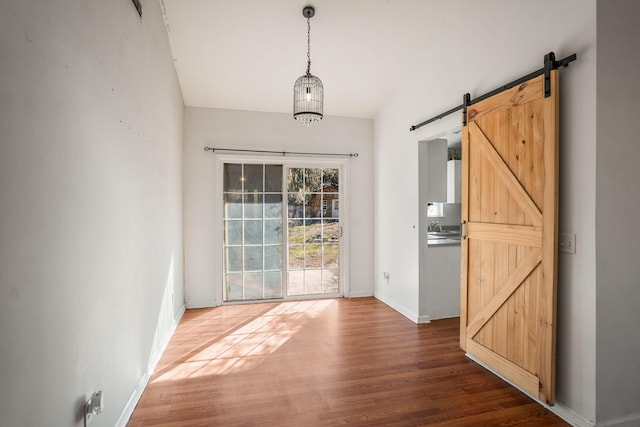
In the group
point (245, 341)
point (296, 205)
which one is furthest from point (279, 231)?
point (245, 341)

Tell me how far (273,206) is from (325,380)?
2629 mm

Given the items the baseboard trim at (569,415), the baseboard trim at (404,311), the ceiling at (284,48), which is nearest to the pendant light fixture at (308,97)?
the ceiling at (284,48)

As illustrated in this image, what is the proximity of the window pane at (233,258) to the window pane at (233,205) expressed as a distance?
0.45 metres

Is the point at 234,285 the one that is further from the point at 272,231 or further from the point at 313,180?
the point at 313,180

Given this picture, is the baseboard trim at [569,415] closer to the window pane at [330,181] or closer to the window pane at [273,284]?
the window pane at [273,284]

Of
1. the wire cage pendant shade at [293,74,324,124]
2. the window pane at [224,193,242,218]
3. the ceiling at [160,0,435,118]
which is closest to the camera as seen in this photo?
the wire cage pendant shade at [293,74,324,124]

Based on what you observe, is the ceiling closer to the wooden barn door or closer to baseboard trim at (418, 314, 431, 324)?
the wooden barn door

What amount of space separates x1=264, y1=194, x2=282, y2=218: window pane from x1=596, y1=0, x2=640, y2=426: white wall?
3519 millimetres

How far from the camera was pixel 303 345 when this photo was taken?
3178mm

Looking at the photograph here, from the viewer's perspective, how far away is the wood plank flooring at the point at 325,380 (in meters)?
2.09

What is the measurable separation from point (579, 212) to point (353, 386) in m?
1.90

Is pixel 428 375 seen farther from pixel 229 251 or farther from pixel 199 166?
pixel 199 166

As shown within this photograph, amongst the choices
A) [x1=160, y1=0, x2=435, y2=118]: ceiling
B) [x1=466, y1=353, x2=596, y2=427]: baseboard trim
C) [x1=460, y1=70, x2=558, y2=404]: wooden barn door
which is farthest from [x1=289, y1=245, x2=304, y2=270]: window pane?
[x1=466, y1=353, x2=596, y2=427]: baseboard trim

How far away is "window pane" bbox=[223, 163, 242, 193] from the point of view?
14.8 ft
